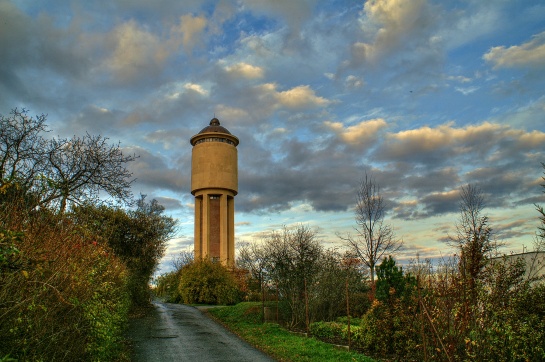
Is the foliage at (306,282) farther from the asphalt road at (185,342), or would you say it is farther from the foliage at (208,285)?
the foliage at (208,285)

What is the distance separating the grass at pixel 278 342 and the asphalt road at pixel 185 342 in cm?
43

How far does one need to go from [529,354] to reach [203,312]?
19.7 metres

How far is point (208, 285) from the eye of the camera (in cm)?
3033

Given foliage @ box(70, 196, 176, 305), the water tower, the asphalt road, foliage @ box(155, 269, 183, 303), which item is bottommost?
the asphalt road

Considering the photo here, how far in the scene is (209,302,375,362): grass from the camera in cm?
1099

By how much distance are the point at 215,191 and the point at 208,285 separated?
11476 mm

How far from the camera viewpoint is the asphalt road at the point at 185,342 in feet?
38.0

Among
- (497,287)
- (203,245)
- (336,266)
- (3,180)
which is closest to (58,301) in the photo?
(3,180)

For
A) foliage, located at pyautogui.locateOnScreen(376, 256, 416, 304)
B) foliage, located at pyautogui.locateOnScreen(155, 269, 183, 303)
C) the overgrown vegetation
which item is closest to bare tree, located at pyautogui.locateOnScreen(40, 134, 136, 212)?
the overgrown vegetation

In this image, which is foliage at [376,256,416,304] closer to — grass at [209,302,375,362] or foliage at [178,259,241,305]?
grass at [209,302,375,362]

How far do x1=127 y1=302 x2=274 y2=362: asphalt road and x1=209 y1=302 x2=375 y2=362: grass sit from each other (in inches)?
17.0

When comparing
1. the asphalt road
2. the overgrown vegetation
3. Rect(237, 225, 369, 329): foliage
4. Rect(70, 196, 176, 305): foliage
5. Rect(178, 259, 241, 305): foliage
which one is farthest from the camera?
Rect(178, 259, 241, 305): foliage

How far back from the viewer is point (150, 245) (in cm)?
2342

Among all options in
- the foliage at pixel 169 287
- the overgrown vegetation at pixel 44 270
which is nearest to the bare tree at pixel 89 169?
the overgrown vegetation at pixel 44 270
